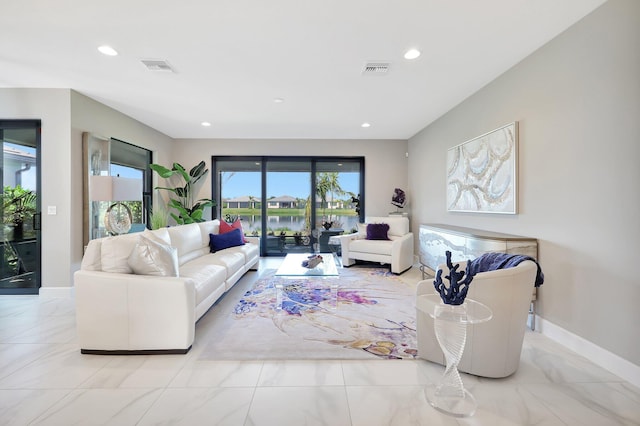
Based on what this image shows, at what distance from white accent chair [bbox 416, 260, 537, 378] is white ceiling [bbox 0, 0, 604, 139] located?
1.96 meters

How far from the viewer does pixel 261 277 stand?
4.60m

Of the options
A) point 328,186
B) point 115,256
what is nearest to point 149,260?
point 115,256

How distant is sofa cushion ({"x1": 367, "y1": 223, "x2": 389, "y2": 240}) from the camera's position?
534cm

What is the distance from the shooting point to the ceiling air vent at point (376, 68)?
2895 mm

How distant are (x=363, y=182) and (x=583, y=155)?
167 inches

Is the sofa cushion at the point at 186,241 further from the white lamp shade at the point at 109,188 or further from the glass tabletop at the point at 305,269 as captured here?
the glass tabletop at the point at 305,269

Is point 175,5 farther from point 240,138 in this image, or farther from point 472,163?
point 240,138

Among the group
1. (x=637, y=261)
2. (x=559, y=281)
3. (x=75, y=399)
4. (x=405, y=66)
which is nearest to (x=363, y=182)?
(x=405, y=66)

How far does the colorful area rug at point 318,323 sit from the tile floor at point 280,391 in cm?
16

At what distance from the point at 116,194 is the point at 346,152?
433cm

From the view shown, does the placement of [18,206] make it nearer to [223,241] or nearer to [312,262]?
[223,241]

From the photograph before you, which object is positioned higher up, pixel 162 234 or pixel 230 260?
pixel 162 234

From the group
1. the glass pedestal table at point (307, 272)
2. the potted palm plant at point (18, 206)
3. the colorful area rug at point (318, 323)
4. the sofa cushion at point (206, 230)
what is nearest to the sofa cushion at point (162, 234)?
the sofa cushion at point (206, 230)

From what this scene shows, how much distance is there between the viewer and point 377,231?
5.36m
